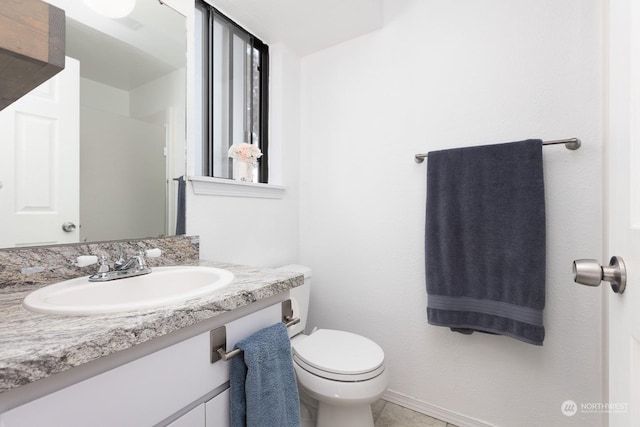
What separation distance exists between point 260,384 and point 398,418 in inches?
43.4

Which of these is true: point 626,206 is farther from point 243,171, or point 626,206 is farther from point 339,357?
point 243,171

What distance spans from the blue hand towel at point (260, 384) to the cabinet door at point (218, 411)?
0.8 inches

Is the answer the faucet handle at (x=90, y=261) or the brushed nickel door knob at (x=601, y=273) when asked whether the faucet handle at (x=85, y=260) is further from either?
the brushed nickel door knob at (x=601, y=273)

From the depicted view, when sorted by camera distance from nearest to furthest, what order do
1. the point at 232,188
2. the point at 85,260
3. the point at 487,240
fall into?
the point at 85,260
the point at 487,240
the point at 232,188

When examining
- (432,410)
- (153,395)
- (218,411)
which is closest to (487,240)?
(432,410)

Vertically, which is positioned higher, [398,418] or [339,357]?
[339,357]

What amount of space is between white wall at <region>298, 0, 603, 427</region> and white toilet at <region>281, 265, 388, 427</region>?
38 centimetres

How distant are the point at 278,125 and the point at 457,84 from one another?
997mm

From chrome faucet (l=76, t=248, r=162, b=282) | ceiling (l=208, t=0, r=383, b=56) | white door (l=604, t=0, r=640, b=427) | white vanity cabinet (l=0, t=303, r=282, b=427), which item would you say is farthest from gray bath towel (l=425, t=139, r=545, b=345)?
chrome faucet (l=76, t=248, r=162, b=282)

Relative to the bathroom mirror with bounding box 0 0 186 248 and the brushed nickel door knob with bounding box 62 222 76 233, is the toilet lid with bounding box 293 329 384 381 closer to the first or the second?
the bathroom mirror with bounding box 0 0 186 248

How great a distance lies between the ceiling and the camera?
1.42m

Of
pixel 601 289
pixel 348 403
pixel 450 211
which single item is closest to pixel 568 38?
pixel 450 211

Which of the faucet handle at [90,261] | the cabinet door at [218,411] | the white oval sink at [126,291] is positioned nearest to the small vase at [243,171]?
the white oval sink at [126,291]

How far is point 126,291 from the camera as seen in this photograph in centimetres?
85
